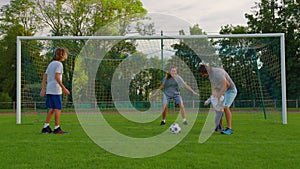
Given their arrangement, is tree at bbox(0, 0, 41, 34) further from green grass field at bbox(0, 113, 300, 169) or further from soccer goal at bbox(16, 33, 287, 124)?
green grass field at bbox(0, 113, 300, 169)

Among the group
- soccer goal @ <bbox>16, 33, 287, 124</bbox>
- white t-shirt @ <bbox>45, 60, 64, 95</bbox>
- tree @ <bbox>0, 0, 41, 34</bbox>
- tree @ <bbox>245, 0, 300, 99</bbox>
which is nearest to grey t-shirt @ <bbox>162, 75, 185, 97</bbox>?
white t-shirt @ <bbox>45, 60, 64, 95</bbox>

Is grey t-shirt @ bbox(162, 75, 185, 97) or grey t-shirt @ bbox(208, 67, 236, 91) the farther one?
grey t-shirt @ bbox(162, 75, 185, 97)

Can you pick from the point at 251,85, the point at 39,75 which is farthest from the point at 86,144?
the point at 251,85

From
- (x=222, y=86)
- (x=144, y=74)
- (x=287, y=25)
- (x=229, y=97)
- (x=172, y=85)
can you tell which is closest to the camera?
(x=222, y=86)

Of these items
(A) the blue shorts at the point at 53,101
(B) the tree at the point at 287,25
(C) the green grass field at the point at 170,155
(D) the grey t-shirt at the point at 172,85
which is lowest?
(C) the green grass field at the point at 170,155

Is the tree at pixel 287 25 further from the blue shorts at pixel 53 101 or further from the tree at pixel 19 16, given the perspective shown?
the blue shorts at pixel 53 101

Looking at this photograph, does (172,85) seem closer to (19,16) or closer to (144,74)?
(144,74)

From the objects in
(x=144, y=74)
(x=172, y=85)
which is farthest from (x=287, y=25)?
(x=172, y=85)

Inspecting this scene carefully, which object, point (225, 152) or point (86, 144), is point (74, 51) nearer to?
point (86, 144)

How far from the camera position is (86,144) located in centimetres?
650

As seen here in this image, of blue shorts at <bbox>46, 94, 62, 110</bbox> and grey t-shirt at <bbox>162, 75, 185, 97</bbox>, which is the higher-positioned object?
grey t-shirt at <bbox>162, 75, 185, 97</bbox>

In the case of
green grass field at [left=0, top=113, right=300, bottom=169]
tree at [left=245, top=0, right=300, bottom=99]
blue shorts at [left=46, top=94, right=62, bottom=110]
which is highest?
tree at [left=245, top=0, right=300, bottom=99]

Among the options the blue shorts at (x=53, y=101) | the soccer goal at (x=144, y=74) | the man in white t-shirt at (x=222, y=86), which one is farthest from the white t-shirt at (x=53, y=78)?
the soccer goal at (x=144, y=74)

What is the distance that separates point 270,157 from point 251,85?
514 inches
